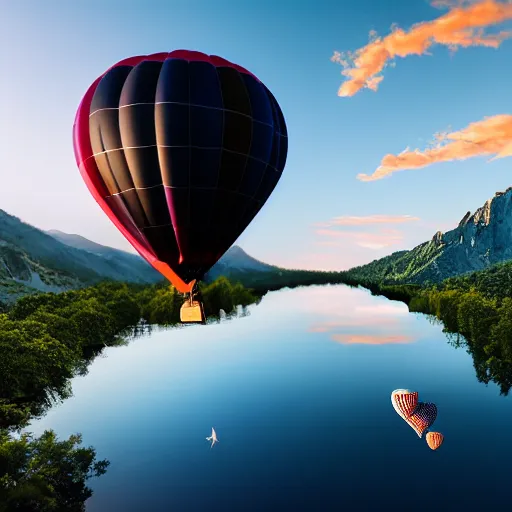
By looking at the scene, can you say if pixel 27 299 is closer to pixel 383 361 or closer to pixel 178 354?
pixel 178 354

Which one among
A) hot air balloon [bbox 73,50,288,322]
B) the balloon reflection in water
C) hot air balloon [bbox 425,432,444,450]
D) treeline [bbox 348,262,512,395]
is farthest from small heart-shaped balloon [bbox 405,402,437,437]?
hot air balloon [bbox 73,50,288,322]

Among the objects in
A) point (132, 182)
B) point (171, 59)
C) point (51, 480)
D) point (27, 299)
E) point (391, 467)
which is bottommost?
point (391, 467)

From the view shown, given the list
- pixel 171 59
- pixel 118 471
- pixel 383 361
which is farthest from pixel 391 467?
pixel 383 361

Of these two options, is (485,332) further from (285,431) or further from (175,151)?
(175,151)

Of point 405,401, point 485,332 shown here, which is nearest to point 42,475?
point 405,401

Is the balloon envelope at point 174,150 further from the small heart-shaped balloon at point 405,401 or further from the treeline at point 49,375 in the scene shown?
the small heart-shaped balloon at point 405,401

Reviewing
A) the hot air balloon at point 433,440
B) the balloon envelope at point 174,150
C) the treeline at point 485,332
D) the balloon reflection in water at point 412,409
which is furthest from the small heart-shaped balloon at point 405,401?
the treeline at point 485,332

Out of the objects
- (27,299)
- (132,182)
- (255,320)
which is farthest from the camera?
(255,320)
